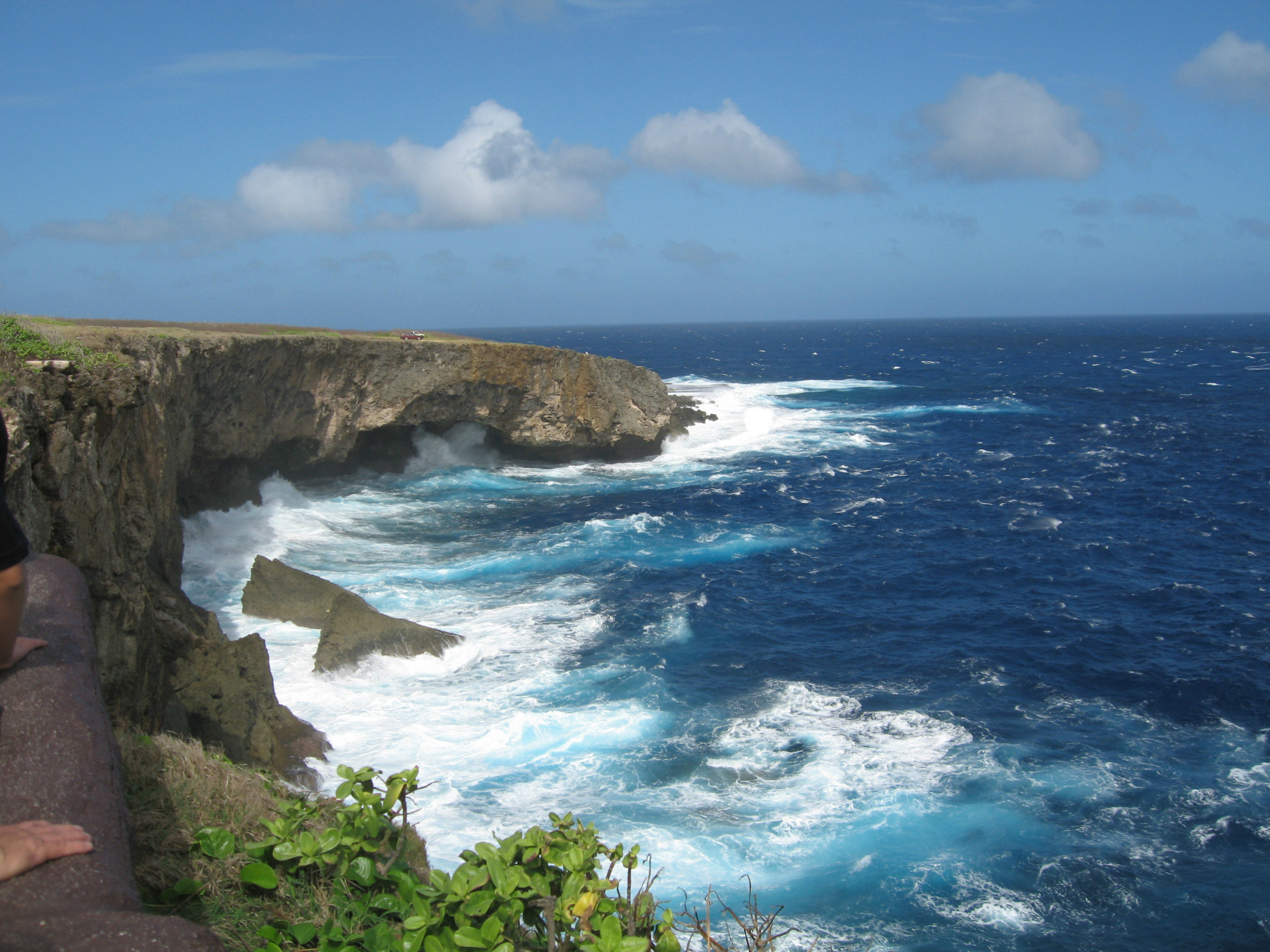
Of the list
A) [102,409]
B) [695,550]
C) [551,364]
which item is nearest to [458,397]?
[551,364]

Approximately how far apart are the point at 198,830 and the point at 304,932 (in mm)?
1341

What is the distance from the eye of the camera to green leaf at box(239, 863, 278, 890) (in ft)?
16.6

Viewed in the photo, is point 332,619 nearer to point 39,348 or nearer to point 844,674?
point 39,348

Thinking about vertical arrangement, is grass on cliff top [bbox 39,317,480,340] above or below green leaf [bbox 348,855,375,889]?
above

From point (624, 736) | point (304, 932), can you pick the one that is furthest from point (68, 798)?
Answer: point (624, 736)

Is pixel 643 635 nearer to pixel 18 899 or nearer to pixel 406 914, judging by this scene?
pixel 406 914

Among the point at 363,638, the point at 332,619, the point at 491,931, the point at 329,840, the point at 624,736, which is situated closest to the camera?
the point at 491,931

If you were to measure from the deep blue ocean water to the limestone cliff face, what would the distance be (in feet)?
6.59

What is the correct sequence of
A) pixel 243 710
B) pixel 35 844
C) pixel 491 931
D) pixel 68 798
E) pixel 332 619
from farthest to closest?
pixel 332 619 < pixel 243 710 < pixel 491 931 < pixel 68 798 < pixel 35 844

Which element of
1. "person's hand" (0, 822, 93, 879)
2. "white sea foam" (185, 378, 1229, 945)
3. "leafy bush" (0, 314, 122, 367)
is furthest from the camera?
"white sea foam" (185, 378, 1229, 945)

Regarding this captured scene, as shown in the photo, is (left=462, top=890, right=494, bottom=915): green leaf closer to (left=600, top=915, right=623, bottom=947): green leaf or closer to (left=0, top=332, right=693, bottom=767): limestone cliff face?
(left=600, top=915, right=623, bottom=947): green leaf

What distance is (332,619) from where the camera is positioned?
1903 cm

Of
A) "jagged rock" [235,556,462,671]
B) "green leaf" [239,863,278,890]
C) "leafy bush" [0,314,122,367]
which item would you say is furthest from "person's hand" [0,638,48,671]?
"jagged rock" [235,556,462,671]

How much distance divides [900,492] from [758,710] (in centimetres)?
2263
